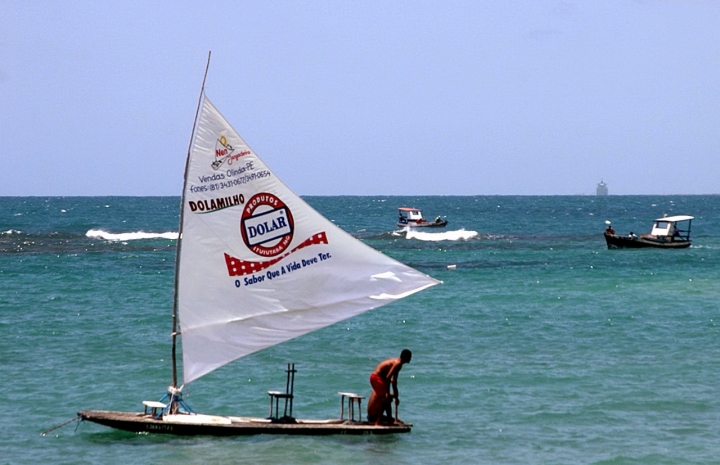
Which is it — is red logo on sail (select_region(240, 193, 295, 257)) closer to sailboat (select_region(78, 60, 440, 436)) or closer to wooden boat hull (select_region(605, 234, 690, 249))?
sailboat (select_region(78, 60, 440, 436))

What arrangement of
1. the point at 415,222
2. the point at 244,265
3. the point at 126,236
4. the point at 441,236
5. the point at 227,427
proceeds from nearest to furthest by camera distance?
the point at 244,265
the point at 227,427
the point at 441,236
the point at 126,236
the point at 415,222

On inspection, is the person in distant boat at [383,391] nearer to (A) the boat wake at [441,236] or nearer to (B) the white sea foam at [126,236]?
(A) the boat wake at [441,236]

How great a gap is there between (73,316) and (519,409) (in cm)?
1835

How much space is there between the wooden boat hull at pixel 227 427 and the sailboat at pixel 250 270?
25mm

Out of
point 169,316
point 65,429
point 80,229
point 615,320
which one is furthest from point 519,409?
point 80,229

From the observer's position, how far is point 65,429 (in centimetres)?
1916

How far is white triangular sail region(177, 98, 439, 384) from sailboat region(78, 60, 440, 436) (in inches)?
0.6

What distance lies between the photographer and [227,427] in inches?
691

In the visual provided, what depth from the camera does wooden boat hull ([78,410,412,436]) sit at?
57.4ft

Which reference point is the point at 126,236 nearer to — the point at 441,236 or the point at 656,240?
the point at 441,236

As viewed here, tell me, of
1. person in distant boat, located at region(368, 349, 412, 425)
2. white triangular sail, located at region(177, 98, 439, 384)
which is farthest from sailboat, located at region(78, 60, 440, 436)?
person in distant boat, located at region(368, 349, 412, 425)

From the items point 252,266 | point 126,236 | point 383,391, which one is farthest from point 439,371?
point 126,236

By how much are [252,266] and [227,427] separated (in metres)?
2.82

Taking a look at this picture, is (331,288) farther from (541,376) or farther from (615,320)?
(615,320)
